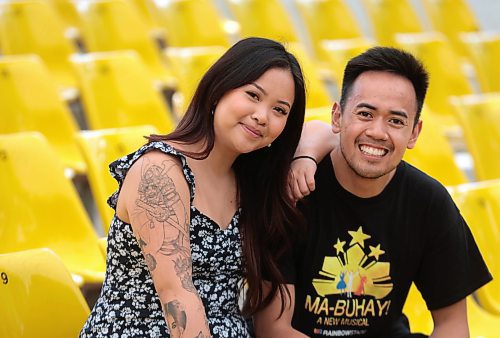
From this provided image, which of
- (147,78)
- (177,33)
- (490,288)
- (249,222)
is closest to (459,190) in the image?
(490,288)

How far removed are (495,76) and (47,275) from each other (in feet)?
11.1

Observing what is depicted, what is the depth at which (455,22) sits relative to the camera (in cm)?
621

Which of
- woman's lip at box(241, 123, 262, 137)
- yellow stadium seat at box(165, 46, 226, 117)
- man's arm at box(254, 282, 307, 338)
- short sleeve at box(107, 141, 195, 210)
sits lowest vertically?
man's arm at box(254, 282, 307, 338)

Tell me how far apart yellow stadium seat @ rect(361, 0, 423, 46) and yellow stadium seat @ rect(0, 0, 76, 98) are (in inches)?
79.3

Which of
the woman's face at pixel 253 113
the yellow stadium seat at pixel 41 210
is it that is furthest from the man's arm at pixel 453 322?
the yellow stadium seat at pixel 41 210

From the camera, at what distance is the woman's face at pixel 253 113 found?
1.86 metres

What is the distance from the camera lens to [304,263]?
2072 mm

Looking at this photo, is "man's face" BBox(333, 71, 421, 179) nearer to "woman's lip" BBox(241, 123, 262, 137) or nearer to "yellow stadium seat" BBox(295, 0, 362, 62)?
"woman's lip" BBox(241, 123, 262, 137)

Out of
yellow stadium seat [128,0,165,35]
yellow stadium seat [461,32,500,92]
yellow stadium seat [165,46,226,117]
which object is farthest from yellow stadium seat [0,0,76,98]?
yellow stadium seat [461,32,500,92]

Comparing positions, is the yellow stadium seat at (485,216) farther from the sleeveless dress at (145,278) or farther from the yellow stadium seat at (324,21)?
the yellow stadium seat at (324,21)

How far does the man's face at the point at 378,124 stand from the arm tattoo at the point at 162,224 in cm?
44

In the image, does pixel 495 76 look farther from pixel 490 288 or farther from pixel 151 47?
pixel 490 288

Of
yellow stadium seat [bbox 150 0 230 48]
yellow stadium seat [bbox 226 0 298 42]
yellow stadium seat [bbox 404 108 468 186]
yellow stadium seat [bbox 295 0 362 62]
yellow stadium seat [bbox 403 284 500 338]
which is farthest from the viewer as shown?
yellow stadium seat [bbox 295 0 362 62]

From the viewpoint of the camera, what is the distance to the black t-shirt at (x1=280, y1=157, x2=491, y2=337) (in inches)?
81.6
